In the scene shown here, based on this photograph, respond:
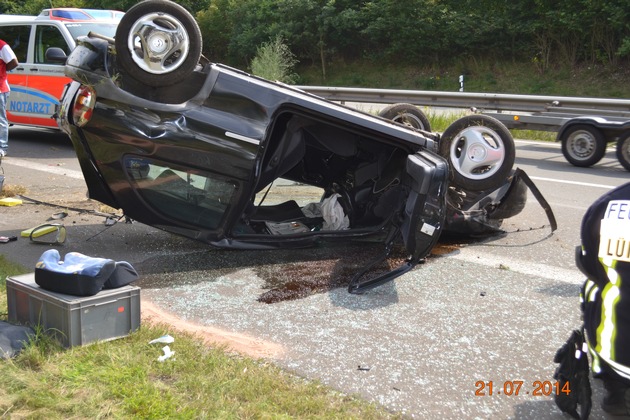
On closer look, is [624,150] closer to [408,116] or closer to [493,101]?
[408,116]

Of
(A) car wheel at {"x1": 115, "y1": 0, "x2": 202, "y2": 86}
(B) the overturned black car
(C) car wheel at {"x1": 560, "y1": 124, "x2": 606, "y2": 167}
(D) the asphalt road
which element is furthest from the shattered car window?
(C) car wheel at {"x1": 560, "y1": 124, "x2": 606, "y2": 167}

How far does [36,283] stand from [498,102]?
12.4 metres

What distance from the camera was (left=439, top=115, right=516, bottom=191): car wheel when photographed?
18.6 feet

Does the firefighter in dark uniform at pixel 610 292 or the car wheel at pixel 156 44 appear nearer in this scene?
the firefighter in dark uniform at pixel 610 292

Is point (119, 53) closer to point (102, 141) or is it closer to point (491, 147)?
point (102, 141)

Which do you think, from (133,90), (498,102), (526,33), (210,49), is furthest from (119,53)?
(210,49)

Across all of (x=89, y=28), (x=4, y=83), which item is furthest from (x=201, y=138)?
(x=89, y=28)

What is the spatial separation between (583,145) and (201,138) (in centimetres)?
784

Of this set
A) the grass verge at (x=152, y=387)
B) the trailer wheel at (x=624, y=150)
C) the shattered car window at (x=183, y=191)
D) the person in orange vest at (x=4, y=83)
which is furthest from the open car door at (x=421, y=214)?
the trailer wheel at (x=624, y=150)

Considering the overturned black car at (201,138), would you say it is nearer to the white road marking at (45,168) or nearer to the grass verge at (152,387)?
the grass verge at (152,387)

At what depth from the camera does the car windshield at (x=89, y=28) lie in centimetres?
1074

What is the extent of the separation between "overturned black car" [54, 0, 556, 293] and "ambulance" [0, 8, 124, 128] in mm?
6137

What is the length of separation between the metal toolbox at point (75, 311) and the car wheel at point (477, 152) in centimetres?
307

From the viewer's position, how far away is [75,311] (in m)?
3.30
